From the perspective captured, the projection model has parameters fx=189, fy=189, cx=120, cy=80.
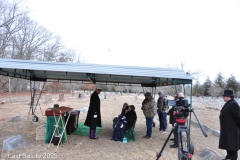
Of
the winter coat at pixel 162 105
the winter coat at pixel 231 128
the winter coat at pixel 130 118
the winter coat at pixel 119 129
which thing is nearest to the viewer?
the winter coat at pixel 231 128

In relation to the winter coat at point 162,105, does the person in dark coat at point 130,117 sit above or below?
below

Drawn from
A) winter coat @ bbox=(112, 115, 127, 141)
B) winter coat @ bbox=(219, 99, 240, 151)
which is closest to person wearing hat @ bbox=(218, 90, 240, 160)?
winter coat @ bbox=(219, 99, 240, 151)

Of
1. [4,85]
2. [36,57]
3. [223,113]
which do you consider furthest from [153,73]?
[36,57]

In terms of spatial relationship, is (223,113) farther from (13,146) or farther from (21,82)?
(21,82)

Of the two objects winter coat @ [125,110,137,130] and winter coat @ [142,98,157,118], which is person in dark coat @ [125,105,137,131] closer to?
winter coat @ [125,110,137,130]

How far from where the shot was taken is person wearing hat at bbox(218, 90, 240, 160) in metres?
3.93

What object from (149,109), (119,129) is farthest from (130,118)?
(149,109)

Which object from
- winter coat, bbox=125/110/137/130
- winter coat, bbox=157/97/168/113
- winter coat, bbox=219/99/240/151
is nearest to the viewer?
winter coat, bbox=219/99/240/151

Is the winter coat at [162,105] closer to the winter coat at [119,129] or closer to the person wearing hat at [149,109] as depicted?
the person wearing hat at [149,109]

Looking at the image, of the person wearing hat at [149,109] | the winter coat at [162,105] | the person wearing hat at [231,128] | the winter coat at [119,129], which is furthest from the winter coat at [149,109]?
the person wearing hat at [231,128]

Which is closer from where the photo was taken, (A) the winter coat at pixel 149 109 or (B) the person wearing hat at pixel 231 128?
(B) the person wearing hat at pixel 231 128

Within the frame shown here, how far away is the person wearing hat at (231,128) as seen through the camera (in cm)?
393

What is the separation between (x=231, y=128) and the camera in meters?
3.96

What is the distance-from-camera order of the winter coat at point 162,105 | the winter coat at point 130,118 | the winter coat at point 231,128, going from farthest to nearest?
1. the winter coat at point 162,105
2. the winter coat at point 130,118
3. the winter coat at point 231,128
